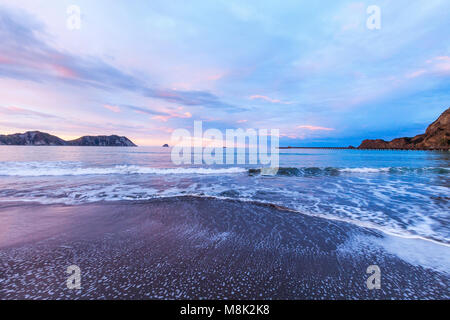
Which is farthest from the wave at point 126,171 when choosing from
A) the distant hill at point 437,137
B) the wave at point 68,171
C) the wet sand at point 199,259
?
the distant hill at point 437,137

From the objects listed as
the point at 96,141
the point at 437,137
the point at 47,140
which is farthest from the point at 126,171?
the point at 437,137

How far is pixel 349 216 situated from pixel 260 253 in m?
4.06

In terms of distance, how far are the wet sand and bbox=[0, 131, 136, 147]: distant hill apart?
158 metres

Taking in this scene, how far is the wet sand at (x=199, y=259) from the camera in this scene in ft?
7.89

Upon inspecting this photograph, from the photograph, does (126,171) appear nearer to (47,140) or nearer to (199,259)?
(199,259)

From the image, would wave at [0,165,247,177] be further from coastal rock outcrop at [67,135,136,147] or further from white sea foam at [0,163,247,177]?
coastal rock outcrop at [67,135,136,147]

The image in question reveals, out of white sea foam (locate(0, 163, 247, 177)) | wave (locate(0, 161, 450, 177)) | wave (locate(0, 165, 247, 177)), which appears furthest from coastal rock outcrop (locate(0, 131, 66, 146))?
wave (locate(0, 165, 247, 177))

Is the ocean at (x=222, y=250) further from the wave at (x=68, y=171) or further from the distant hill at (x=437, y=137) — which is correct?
the distant hill at (x=437, y=137)

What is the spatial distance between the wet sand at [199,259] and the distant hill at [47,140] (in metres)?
158

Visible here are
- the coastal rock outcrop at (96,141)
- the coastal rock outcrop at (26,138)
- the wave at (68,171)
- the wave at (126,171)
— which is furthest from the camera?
the coastal rock outcrop at (96,141)

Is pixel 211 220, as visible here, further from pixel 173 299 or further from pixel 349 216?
pixel 349 216

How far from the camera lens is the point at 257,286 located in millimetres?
2475

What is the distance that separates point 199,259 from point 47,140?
6944 inches
